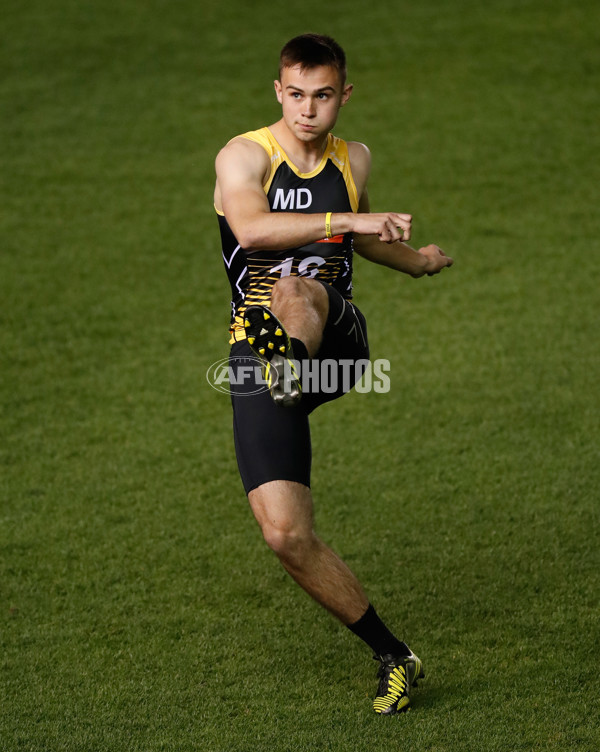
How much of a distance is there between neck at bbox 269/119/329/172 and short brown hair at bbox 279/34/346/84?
208 millimetres

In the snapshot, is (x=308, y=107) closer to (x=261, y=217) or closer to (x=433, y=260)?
(x=261, y=217)

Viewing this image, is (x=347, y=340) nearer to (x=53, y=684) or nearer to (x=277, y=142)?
(x=277, y=142)

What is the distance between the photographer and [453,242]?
7.83 metres

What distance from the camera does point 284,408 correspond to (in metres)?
3.27

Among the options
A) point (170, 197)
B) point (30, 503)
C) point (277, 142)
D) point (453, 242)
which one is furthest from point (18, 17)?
point (277, 142)

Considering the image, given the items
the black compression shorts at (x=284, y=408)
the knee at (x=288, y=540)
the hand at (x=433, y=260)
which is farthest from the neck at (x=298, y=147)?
the knee at (x=288, y=540)

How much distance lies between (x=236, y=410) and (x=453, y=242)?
4782 millimetres

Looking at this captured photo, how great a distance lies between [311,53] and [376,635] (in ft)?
6.06

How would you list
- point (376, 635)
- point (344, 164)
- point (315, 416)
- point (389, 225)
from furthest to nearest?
point (315, 416) < point (344, 164) < point (376, 635) < point (389, 225)

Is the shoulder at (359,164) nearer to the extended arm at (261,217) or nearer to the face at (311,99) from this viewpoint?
the face at (311,99)

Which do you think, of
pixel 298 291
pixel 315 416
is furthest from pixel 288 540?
pixel 315 416

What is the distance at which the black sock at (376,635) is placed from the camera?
3334mm

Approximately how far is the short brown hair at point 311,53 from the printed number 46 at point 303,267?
23.5 inches

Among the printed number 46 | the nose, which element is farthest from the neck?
the printed number 46
